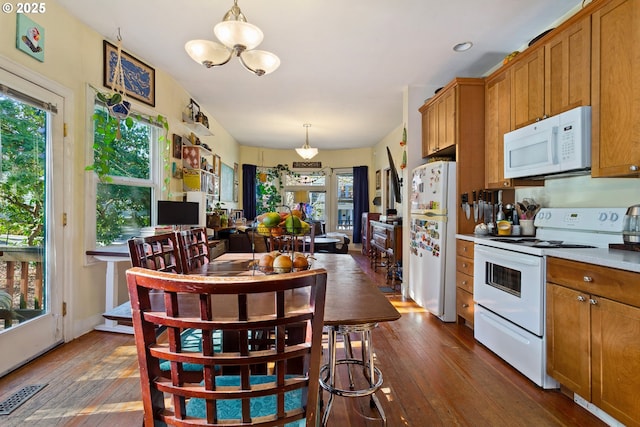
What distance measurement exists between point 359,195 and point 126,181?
224 inches

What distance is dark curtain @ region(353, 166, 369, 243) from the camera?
8.13 m

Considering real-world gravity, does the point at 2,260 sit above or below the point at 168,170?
below

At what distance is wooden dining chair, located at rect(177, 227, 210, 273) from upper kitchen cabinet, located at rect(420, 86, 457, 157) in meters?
2.55

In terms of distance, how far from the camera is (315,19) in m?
2.65

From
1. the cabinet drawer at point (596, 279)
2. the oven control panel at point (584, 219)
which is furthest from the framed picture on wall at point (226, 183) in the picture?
the cabinet drawer at point (596, 279)

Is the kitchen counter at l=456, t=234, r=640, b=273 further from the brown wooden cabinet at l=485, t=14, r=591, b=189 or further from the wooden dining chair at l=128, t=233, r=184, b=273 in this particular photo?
the wooden dining chair at l=128, t=233, r=184, b=273

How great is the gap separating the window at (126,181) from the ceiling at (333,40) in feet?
2.51

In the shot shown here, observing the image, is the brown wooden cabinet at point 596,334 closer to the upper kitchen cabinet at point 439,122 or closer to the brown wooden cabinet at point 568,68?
the brown wooden cabinet at point 568,68

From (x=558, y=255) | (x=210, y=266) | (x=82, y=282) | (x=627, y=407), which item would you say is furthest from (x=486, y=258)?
(x=82, y=282)

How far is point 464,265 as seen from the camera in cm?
307

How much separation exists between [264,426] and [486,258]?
7.72 feet

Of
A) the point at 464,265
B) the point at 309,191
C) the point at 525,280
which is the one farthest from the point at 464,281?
the point at 309,191

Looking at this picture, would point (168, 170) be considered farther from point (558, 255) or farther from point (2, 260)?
point (558, 255)

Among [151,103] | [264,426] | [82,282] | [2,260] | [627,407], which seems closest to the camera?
[264,426]
